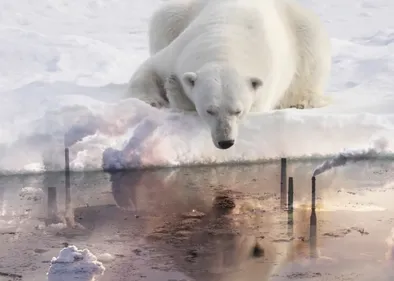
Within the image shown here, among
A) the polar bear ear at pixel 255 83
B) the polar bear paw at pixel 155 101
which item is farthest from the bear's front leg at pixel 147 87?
the polar bear ear at pixel 255 83

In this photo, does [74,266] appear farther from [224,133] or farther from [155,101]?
[155,101]

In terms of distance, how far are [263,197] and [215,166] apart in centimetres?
60

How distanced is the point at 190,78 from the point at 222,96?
0.97 feet

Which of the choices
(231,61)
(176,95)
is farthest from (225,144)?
(176,95)

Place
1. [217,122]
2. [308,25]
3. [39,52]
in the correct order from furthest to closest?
[39,52], [308,25], [217,122]

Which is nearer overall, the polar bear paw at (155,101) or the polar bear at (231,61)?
the polar bear at (231,61)

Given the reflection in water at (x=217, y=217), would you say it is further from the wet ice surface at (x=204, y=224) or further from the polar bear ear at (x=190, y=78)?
the polar bear ear at (x=190, y=78)

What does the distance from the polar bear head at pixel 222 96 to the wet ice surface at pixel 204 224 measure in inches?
11.1

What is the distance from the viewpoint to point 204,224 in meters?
4.07

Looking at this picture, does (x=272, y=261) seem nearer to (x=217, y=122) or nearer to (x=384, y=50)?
(x=217, y=122)

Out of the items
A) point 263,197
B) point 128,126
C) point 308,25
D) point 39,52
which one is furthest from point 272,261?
point 39,52

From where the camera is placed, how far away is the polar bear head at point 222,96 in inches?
189

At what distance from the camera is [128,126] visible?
523cm

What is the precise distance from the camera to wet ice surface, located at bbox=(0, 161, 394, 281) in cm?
354
